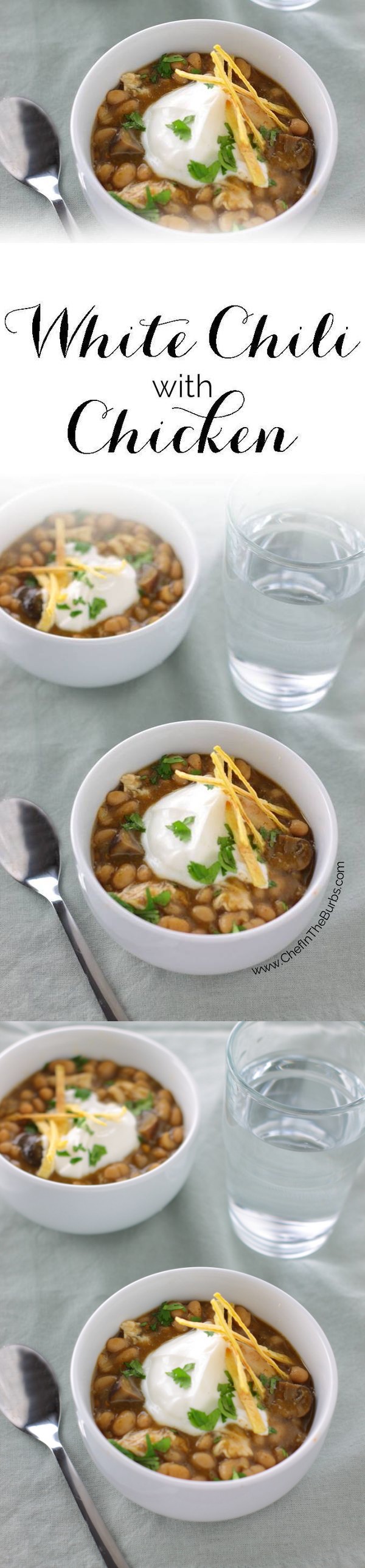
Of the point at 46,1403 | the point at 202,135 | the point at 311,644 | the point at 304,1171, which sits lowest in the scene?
the point at 46,1403

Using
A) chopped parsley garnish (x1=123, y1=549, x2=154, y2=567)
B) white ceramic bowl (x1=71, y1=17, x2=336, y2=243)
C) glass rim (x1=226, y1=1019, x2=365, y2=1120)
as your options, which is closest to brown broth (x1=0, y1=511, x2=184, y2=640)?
chopped parsley garnish (x1=123, y1=549, x2=154, y2=567)

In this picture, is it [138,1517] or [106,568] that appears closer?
[106,568]

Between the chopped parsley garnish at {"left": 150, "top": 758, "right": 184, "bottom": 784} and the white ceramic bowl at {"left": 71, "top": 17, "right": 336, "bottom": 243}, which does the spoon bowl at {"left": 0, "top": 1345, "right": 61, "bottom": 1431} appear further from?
the white ceramic bowl at {"left": 71, "top": 17, "right": 336, "bottom": 243}

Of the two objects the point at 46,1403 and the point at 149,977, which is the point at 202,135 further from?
the point at 46,1403

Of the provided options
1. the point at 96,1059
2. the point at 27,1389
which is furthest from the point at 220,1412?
the point at 96,1059

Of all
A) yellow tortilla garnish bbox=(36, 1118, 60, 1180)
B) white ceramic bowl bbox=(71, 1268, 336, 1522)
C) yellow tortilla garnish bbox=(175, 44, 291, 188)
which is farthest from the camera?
yellow tortilla garnish bbox=(36, 1118, 60, 1180)

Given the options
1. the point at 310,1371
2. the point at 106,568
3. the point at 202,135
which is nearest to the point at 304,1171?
the point at 310,1371

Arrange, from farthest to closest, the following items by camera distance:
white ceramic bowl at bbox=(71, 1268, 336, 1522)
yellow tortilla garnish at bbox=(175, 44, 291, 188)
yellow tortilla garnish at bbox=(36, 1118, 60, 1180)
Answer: yellow tortilla garnish at bbox=(36, 1118, 60, 1180), white ceramic bowl at bbox=(71, 1268, 336, 1522), yellow tortilla garnish at bbox=(175, 44, 291, 188)

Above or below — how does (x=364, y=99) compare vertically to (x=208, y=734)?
above
